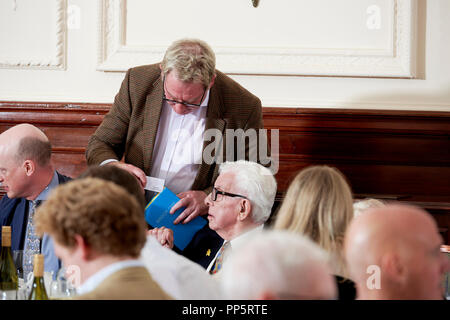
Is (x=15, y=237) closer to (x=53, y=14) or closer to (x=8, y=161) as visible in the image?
(x=8, y=161)

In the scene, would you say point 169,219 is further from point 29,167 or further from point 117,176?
point 117,176

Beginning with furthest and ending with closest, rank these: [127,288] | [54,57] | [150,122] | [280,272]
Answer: [54,57] → [150,122] → [127,288] → [280,272]

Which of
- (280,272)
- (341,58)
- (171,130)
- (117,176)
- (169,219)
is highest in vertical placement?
(341,58)

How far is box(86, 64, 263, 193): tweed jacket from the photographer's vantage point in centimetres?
352

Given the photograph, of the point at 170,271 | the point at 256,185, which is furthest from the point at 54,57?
the point at 170,271

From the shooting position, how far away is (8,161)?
3.26 m

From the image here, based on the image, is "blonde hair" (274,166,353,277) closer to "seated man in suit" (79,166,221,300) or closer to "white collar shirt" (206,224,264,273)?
"seated man in suit" (79,166,221,300)

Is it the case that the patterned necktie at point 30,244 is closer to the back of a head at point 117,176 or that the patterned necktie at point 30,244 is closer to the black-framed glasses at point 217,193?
the black-framed glasses at point 217,193

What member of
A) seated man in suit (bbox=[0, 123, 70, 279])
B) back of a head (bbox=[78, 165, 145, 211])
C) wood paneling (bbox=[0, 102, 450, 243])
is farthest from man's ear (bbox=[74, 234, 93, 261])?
wood paneling (bbox=[0, 102, 450, 243])

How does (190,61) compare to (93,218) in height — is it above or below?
above

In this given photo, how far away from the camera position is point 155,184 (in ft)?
11.2

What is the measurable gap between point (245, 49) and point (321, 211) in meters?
2.26
